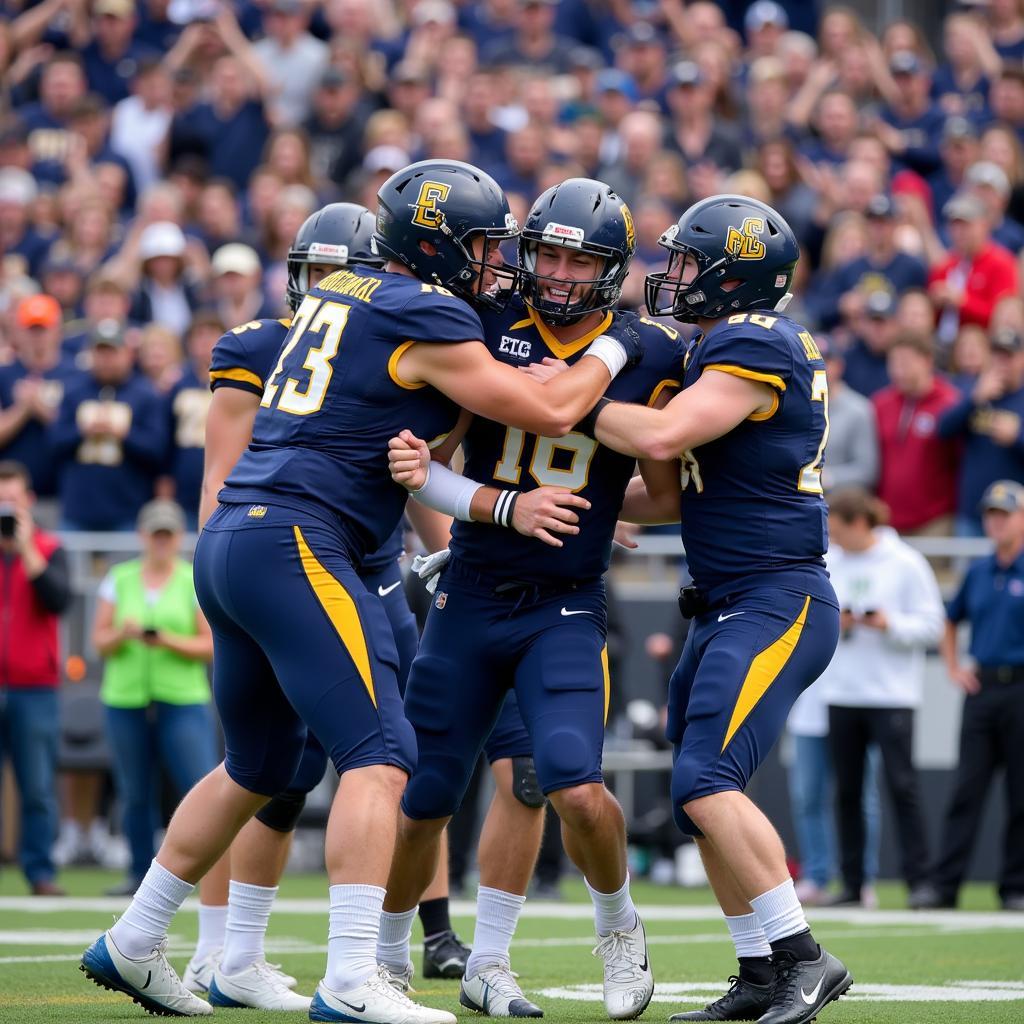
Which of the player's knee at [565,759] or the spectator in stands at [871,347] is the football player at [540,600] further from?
the spectator in stands at [871,347]

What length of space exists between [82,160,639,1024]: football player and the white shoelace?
0.72 m

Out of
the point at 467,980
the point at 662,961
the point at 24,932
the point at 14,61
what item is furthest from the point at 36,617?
the point at 14,61

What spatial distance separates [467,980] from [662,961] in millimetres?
1711

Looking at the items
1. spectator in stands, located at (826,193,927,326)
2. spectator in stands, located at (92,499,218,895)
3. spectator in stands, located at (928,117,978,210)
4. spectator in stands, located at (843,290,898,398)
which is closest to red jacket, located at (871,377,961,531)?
spectator in stands, located at (843,290,898,398)

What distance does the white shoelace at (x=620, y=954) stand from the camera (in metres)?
5.62

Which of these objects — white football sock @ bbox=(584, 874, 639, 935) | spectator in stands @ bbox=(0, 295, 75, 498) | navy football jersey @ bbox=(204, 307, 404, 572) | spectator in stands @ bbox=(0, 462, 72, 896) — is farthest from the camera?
spectator in stands @ bbox=(0, 295, 75, 498)

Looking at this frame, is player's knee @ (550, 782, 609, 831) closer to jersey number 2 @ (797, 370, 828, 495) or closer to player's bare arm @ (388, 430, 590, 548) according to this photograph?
player's bare arm @ (388, 430, 590, 548)

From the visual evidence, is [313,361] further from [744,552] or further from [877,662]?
[877,662]

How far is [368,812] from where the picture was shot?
4.96 m

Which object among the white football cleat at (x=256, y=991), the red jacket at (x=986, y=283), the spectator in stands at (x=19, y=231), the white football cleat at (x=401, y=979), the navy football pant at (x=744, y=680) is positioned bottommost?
the white football cleat at (x=256, y=991)

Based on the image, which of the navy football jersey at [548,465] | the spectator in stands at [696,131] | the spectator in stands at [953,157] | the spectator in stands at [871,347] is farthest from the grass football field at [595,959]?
the spectator in stands at [696,131]

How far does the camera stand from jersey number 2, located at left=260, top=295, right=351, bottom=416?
5.24m

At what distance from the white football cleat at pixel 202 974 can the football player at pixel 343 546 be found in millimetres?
711

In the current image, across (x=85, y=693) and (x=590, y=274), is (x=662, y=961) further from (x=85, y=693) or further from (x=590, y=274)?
(x=85, y=693)
